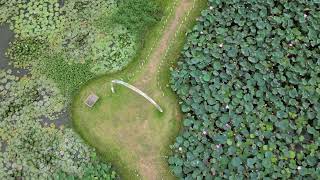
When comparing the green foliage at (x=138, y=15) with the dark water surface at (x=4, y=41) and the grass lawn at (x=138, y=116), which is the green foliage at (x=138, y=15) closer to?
the grass lawn at (x=138, y=116)

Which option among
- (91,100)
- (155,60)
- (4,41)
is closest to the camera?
(91,100)

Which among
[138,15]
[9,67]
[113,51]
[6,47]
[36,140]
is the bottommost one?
[36,140]

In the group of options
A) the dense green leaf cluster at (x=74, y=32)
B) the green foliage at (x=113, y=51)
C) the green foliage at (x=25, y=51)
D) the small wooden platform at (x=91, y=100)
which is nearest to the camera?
the small wooden platform at (x=91, y=100)

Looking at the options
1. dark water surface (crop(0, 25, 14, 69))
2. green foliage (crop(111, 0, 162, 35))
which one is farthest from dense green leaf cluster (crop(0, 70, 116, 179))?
green foliage (crop(111, 0, 162, 35))

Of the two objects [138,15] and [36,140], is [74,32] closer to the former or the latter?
[138,15]

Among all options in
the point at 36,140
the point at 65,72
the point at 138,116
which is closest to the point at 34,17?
the point at 65,72

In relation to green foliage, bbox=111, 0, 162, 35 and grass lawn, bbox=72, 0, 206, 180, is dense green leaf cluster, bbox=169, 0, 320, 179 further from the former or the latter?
green foliage, bbox=111, 0, 162, 35

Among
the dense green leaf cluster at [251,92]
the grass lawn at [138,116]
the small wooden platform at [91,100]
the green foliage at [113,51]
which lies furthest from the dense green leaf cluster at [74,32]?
the dense green leaf cluster at [251,92]
